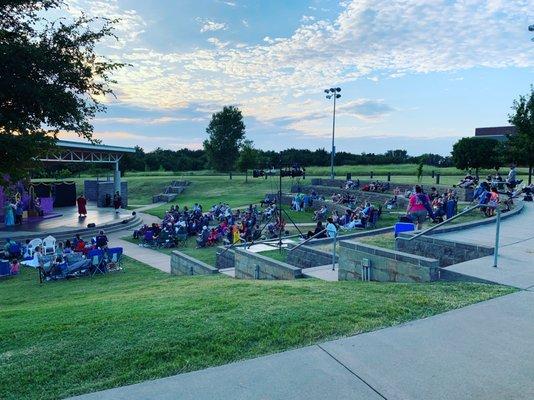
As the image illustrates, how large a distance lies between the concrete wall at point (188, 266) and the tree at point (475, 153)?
3594 centimetres

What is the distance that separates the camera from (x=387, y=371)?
11.7 feet

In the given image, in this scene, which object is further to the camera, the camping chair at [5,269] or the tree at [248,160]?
the tree at [248,160]

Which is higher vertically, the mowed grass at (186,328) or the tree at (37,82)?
the tree at (37,82)

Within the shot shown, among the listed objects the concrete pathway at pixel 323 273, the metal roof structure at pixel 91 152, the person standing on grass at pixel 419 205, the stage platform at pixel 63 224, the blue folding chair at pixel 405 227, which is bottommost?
the stage platform at pixel 63 224

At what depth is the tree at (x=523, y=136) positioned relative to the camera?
23.0m

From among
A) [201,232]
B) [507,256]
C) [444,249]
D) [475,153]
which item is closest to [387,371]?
[507,256]

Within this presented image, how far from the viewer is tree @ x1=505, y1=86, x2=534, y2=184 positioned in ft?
75.6

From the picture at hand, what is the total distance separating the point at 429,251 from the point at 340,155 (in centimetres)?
6644

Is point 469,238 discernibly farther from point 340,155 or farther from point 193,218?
point 340,155

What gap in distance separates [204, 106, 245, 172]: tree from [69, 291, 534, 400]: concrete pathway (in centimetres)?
5839

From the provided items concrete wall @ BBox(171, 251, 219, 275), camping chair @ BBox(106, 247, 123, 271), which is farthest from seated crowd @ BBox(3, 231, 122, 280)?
concrete wall @ BBox(171, 251, 219, 275)

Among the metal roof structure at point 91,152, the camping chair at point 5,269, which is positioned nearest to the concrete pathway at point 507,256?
the camping chair at point 5,269

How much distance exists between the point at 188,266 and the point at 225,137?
50582 millimetres

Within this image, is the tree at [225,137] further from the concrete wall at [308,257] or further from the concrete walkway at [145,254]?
the concrete wall at [308,257]
